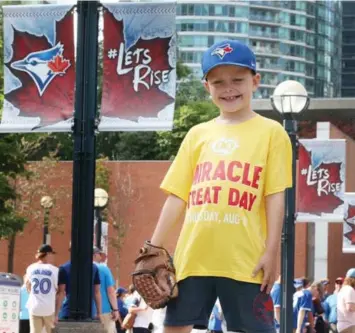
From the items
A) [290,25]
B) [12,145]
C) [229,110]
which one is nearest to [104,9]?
[229,110]

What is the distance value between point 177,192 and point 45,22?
19.2ft

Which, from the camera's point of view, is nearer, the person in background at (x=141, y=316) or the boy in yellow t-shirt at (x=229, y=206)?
the boy in yellow t-shirt at (x=229, y=206)

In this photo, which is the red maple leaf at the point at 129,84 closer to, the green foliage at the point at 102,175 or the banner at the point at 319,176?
the banner at the point at 319,176

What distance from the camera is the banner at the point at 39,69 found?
11.6 metres

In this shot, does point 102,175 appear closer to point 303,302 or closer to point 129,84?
point 303,302

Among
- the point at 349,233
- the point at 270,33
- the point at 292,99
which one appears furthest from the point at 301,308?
the point at 270,33

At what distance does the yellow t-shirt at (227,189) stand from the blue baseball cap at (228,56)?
0.31 meters

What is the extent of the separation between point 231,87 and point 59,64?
5745 mm

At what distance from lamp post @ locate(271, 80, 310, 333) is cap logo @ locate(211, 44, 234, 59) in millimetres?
10967

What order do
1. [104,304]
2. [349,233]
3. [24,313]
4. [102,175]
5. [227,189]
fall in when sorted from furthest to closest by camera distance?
[102,175] < [349,233] < [24,313] < [104,304] < [227,189]

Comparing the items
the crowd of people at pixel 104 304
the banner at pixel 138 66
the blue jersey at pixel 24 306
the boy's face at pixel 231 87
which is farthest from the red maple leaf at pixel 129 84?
the blue jersey at pixel 24 306

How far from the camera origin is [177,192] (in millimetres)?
6203

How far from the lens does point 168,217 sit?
615 cm

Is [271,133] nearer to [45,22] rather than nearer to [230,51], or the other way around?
[230,51]
